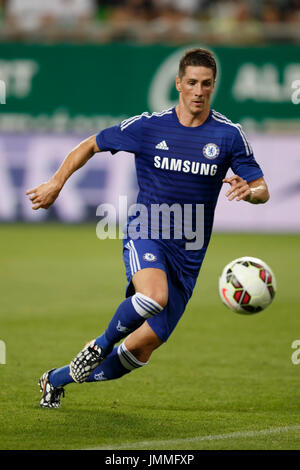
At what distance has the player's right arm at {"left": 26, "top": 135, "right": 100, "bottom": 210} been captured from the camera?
6.05 m

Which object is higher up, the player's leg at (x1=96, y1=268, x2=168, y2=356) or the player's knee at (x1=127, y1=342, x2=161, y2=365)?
the player's leg at (x1=96, y1=268, x2=168, y2=356)

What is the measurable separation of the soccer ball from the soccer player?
0.37 metres

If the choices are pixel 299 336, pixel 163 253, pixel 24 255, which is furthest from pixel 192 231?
pixel 24 255

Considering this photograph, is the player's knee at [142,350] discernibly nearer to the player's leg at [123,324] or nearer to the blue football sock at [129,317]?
the player's leg at [123,324]

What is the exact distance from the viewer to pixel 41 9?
20.5m

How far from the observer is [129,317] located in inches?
231

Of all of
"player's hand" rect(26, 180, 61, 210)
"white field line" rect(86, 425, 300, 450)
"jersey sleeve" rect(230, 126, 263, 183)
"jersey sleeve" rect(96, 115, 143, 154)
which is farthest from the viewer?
"jersey sleeve" rect(96, 115, 143, 154)

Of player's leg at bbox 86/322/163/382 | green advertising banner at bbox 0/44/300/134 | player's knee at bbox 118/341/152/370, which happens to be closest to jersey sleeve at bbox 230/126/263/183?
player's leg at bbox 86/322/163/382

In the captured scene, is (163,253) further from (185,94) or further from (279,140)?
(279,140)

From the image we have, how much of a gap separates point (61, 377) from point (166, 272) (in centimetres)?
103

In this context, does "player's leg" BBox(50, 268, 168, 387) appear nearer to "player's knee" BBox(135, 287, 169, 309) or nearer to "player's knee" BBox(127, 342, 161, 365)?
"player's knee" BBox(135, 287, 169, 309)

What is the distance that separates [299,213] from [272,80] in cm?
343

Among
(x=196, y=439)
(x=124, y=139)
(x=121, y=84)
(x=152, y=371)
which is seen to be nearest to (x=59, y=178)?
(x=124, y=139)

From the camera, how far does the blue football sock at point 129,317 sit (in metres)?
5.79
